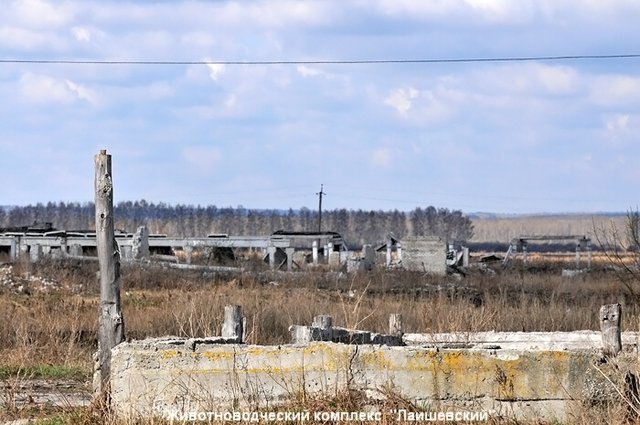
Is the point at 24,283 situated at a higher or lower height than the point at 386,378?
higher

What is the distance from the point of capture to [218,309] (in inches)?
806

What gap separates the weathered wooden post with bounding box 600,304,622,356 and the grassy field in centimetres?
129

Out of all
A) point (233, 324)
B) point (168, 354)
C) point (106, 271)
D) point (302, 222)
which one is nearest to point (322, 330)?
point (233, 324)

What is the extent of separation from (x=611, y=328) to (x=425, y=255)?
33.2 meters

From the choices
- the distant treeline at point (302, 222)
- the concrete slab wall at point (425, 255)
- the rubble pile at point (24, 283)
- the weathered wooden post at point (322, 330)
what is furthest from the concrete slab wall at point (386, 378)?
the distant treeline at point (302, 222)

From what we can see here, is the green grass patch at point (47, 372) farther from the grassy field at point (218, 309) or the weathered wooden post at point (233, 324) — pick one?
the weathered wooden post at point (233, 324)

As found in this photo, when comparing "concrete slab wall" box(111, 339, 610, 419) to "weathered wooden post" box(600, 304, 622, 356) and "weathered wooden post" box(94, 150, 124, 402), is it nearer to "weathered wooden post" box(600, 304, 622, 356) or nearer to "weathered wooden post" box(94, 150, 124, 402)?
"weathered wooden post" box(94, 150, 124, 402)

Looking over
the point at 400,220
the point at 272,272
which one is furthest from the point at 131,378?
the point at 400,220

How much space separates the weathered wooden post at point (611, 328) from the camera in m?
11.6

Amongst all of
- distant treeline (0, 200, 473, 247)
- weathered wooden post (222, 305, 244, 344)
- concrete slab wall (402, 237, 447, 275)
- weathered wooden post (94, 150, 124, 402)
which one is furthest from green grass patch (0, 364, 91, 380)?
distant treeline (0, 200, 473, 247)

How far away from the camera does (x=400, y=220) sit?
609 feet

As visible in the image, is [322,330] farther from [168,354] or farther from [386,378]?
[168,354]

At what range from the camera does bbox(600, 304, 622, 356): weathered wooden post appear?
456 inches

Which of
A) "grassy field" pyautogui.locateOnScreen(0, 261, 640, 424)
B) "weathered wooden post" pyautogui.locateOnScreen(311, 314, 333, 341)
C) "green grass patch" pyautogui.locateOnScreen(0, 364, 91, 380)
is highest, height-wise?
"weathered wooden post" pyautogui.locateOnScreen(311, 314, 333, 341)
